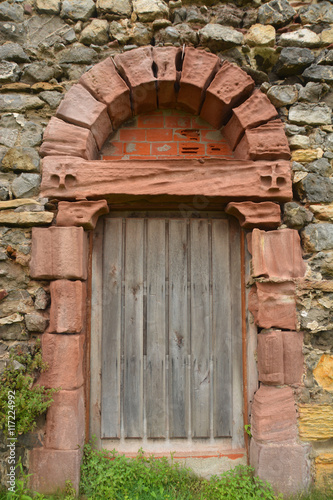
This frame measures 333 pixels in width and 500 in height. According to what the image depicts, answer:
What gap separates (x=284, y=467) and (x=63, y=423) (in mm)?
1549

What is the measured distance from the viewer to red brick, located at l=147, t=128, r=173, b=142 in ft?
9.51

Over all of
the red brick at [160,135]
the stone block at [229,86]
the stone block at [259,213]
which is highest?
the stone block at [229,86]

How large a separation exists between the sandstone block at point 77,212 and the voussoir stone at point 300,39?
1902mm

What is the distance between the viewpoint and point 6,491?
2.37 m

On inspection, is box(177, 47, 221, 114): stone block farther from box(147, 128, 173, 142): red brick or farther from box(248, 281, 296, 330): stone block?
box(248, 281, 296, 330): stone block

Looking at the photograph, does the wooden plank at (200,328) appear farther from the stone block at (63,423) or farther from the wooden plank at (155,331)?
the stone block at (63,423)

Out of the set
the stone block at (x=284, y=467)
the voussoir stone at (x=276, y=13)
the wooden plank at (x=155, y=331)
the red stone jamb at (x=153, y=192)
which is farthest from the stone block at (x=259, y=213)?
the stone block at (x=284, y=467)

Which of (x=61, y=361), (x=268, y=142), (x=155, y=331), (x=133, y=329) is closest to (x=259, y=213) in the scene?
(x=268, y=142)

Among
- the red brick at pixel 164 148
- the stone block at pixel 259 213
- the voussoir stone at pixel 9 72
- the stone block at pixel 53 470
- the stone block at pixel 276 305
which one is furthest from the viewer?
the red brick at pixel 164 148

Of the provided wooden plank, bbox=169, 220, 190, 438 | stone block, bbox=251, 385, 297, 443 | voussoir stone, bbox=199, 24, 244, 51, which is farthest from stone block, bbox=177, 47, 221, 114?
stone block, bbox=251, 385, 297, 443

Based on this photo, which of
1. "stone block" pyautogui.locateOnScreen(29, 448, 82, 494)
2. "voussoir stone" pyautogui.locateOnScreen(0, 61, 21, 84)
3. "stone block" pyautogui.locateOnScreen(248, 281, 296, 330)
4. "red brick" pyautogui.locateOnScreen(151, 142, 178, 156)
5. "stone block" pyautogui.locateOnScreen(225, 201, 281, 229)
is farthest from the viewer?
"red brick" pyautogui.locateOnScreen(151, 142, 178, 156)

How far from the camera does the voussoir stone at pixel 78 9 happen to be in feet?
9.05

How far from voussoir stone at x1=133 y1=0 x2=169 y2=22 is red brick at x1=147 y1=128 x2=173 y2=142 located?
0.84 metres

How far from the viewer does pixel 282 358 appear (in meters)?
2.46
